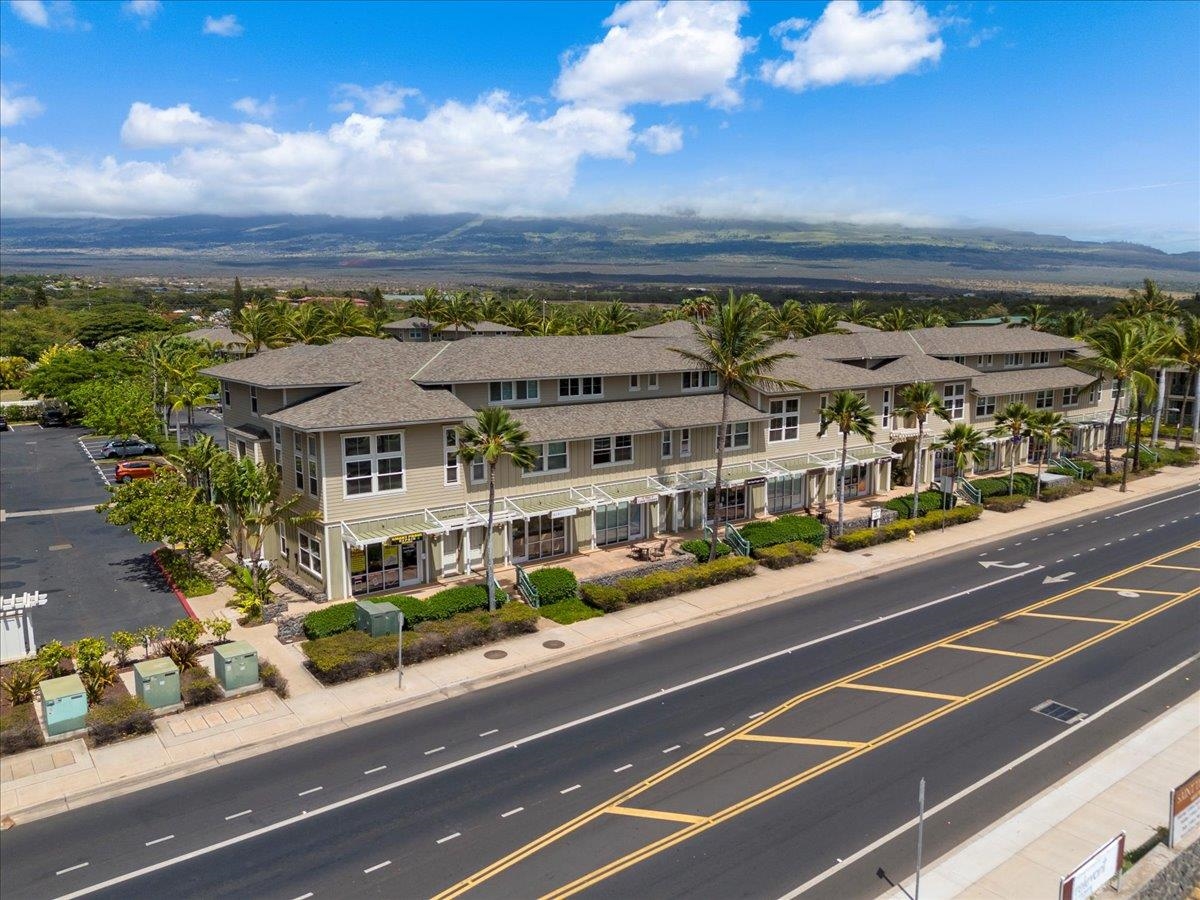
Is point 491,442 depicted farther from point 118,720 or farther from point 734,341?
point 118,720

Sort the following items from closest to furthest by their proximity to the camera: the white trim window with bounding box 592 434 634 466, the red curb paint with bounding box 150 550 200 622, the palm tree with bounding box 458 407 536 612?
the palm tree with bounding box 458 407 536 612 < the red curb paint with bounding box 150 550 200 622 < the white trim window with bounding box 592 434 634 466

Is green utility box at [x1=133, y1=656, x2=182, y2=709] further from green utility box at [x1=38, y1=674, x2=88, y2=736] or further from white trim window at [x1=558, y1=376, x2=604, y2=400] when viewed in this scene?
white trim window at [x1=558, y1=376, x2=604, y2=400]

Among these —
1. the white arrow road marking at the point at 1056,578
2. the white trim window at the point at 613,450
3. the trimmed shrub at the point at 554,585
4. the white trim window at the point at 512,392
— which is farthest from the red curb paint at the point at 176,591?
the white arrow road marking at the point at 1056,578

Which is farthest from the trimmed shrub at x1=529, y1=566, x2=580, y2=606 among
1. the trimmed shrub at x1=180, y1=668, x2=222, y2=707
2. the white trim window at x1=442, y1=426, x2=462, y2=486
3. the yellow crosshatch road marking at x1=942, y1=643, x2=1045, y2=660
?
the yellow crosshatch road marking at x1=942, y1=643, x2=1045, y2=660

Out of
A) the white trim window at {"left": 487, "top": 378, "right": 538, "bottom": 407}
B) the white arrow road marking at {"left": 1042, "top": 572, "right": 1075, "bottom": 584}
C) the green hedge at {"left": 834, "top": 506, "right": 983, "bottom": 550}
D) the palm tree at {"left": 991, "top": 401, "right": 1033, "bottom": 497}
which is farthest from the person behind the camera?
the palm tree at {"left": 991, "top": 401, "right": 1033, "bottom": 497}

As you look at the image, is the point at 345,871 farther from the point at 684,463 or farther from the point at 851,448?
the point at 851,448

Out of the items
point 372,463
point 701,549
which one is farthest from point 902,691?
point 372,463
